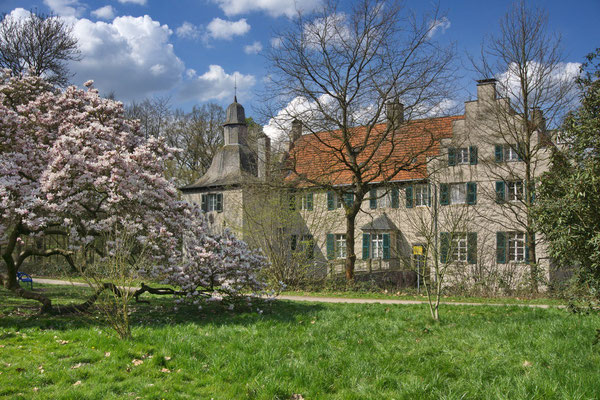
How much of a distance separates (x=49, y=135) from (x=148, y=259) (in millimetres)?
4191

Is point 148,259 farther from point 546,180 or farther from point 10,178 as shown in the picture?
point 546,180

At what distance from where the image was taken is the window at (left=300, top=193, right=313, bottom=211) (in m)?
22.7

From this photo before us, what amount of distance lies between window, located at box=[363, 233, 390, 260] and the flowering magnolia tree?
1868cm

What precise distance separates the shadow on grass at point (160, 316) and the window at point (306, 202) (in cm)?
1058

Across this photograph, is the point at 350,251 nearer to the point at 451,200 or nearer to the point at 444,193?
the point at 444,193

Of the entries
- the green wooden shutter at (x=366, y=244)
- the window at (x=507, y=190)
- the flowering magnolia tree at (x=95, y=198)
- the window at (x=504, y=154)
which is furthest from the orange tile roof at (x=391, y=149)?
the flowering magnolia tree at (x=95, y=198)

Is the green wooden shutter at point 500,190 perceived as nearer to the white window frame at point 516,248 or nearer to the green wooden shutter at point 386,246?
the white window frame at point 516,248

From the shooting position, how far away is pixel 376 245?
2991cm

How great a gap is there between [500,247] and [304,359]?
22.5m

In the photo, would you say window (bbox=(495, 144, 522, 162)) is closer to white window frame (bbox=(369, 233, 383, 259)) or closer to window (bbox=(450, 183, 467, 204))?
window (bbox=(450, 183, 467, 204))

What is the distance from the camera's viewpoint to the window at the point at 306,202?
2270cm

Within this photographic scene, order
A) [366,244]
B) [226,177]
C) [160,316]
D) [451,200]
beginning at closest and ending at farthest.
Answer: [160,316]
[451,200]
[366,244]
[226,177]

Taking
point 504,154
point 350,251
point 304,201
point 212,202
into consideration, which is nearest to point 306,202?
point 304,201

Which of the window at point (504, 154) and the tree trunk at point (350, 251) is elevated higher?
the window at point (504, 154)
